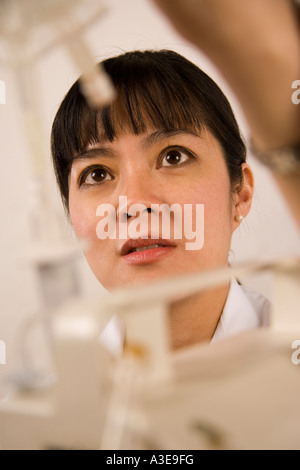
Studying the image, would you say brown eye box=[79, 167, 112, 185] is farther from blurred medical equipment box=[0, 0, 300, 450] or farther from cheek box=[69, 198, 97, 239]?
blurred medical equipment box=[0, 0, 300, 450]

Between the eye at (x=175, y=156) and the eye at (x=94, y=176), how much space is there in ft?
0.20

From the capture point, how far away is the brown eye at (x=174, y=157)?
0.52m

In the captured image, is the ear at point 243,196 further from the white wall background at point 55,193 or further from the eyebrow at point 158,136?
the eyebrow at point 158,136

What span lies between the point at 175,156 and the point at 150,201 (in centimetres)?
7

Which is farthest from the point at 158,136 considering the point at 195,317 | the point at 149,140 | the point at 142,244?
the point at 195,317

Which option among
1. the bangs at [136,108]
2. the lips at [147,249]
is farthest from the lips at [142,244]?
the bangs at [136,108]

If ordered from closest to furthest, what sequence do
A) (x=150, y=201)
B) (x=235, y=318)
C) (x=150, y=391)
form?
(x=150, y=391), (x=150, y=201), (x=235, y=318)

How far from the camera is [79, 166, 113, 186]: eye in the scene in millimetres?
535

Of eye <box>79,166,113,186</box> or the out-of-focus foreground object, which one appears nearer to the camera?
the out-of-focus foreground object

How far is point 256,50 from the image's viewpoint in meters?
0.37

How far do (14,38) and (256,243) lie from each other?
1.75ft

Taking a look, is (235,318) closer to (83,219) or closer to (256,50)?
(83,219)

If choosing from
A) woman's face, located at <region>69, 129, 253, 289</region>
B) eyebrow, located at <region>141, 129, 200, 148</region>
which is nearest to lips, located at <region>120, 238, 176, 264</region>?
woman's face, located at <region>69, 129, 253, 289</region>
